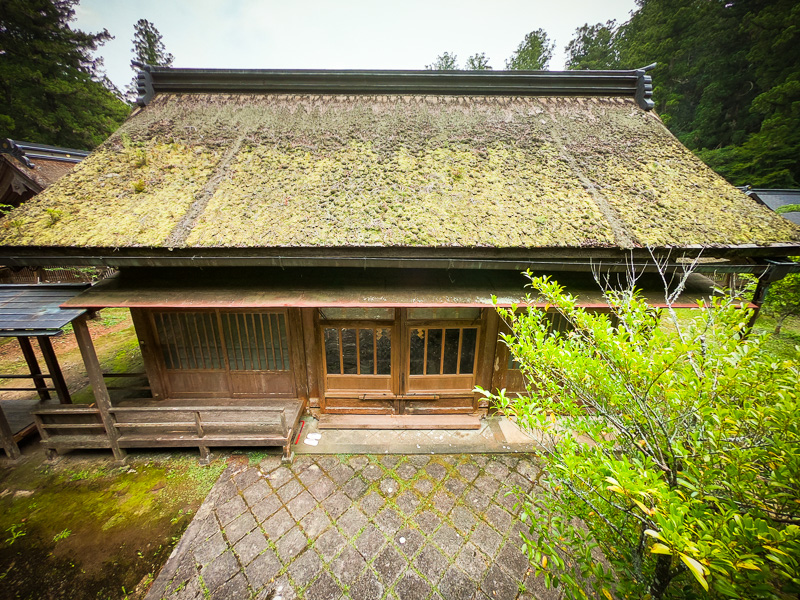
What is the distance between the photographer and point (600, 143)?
516cm

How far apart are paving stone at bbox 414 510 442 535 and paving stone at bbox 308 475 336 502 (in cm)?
122

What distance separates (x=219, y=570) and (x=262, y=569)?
459mm

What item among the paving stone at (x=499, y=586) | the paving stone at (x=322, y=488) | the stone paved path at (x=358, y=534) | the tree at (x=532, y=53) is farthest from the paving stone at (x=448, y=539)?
the tree at (x=532, y=53)

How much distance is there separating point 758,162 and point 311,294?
27248 mm

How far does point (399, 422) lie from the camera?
16.7ft

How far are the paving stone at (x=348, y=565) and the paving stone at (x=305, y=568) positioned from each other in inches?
7.4

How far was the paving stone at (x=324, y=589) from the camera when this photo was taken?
2852 millimetres

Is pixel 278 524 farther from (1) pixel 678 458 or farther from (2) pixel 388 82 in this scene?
(2) pixel 388 82

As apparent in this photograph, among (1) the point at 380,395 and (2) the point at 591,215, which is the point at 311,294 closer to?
(1) the point at 380,395

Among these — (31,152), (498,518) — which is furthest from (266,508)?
(31,152)

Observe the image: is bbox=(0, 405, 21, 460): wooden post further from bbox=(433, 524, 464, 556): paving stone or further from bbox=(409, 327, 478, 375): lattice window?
bbox=(433, 524, 464, 556): paving stone

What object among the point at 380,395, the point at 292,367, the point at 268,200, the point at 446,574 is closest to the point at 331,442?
the point at 380,395

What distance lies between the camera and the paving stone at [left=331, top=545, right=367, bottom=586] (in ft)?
9.81

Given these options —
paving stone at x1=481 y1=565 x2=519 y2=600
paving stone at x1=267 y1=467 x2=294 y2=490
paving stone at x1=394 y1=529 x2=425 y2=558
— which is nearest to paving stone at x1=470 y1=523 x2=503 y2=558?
paving stone at x1=481 y1=565 x2=519 y2=600
